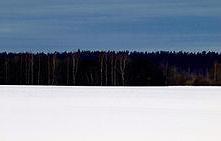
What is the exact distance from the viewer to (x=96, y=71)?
6550 centimetres

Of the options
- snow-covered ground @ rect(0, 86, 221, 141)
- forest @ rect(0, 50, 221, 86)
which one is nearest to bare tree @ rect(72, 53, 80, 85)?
forest @ rect(0, 50, 221, 86)

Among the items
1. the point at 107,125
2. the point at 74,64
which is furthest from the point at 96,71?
the point at 107,125

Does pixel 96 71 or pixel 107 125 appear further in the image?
pixel 96 71

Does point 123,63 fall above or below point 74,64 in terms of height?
above

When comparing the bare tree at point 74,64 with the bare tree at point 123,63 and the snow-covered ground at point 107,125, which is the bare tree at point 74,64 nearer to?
the bare tree at point 123,63

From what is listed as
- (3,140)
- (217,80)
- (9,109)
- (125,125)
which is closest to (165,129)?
(125,125)

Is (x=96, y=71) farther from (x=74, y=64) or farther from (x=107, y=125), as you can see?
(x=107, y=125)

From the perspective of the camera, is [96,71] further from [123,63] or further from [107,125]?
[107,125]

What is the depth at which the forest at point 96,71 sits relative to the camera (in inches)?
2458

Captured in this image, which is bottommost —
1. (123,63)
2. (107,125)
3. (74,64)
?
(107,125)

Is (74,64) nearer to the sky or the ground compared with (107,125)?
nearer to the sky

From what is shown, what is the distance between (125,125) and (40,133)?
8.93 feet

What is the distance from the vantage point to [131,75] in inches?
2500

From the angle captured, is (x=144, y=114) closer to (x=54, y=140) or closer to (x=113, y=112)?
(x=113, y=112)
